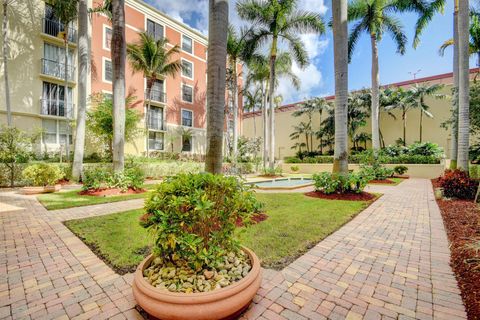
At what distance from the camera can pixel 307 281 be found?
9.67 ft

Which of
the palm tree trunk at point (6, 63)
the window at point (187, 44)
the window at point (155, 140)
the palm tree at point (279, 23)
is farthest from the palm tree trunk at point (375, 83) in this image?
the palm tree trunk at point (6, 63)

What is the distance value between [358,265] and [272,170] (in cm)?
1495

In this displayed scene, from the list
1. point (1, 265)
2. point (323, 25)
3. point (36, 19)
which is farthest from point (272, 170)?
point (36, 19)

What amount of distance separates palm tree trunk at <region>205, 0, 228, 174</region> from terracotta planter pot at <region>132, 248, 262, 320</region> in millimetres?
2843

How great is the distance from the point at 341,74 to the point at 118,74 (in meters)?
8.86

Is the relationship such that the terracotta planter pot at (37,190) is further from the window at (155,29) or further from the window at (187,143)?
the window at (155,29)

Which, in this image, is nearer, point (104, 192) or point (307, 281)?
point (307, 281)

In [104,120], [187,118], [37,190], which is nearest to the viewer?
[37,190]

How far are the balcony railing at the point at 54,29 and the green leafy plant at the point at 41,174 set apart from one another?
13.2m

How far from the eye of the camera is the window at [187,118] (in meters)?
26.4

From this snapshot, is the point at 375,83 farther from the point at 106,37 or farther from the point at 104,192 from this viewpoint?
the point at 106,37

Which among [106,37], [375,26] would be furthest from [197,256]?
[106,37]

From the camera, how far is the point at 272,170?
60.1 feet

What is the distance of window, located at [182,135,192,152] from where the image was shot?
2624cm
